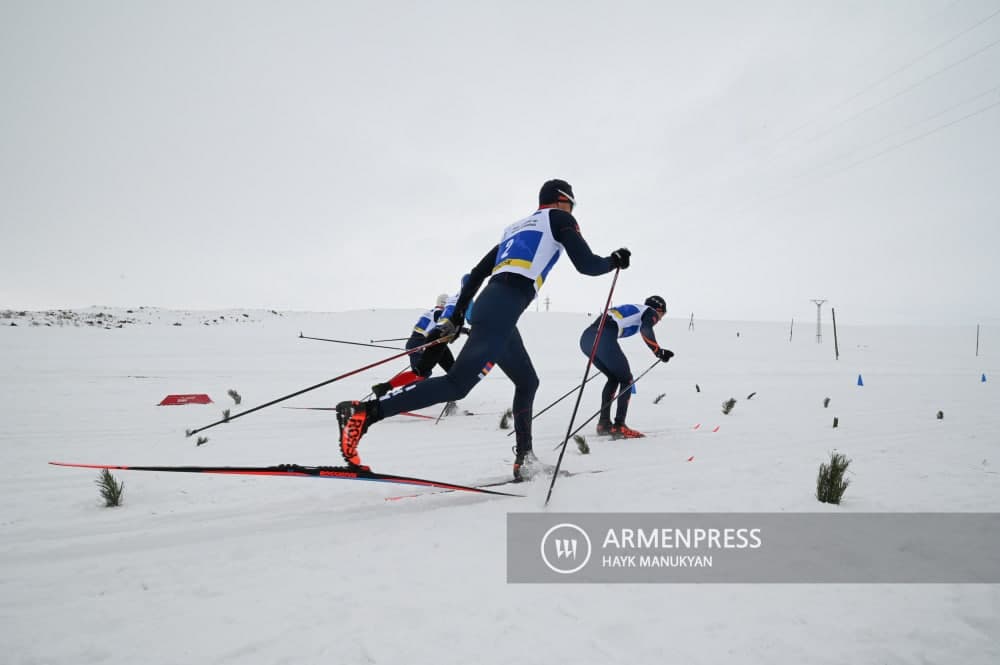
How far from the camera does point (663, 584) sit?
191 centimetres

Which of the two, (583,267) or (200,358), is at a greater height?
(583,267)

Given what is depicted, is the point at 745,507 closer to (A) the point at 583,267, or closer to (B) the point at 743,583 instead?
(B) the point at 743,583

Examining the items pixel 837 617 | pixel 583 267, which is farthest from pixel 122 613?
pixel 583 267

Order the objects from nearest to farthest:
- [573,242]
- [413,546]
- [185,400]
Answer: [413,546]
[573,242]
[185,400]

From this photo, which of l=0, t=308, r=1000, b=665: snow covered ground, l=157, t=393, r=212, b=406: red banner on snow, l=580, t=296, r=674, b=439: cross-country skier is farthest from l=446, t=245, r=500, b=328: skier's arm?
l=157, t=393, r=212, b=406: red banner on snow

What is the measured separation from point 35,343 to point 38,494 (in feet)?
62.5

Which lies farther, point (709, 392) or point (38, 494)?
point (709, 392)

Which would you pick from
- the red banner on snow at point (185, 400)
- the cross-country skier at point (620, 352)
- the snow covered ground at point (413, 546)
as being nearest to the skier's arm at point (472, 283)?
the snow covered ground at point (413, 546)

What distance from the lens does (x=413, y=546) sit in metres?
2.22

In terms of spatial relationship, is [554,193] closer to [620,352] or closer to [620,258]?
[620,258]

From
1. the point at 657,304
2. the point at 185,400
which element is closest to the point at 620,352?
the point at 657,304

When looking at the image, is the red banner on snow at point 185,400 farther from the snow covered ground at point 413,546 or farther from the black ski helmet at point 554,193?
the black ski helmet at point 554,193

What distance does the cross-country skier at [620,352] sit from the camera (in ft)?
17.6

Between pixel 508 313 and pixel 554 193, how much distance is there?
1.09m
